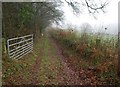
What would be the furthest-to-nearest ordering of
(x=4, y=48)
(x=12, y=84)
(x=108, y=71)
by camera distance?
(x=4, y=48) < (x=108, y=71) < (x=12, y=84)

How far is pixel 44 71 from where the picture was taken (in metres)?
11.0

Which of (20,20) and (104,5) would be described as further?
(20,20)

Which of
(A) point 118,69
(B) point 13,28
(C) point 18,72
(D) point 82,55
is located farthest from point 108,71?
(B) point 13,28

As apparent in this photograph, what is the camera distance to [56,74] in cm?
1045

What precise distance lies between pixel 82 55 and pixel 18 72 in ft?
19.3

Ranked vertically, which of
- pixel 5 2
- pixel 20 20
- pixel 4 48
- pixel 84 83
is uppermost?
pixel 5 2

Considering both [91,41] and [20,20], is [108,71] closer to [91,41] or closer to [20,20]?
[91,41]

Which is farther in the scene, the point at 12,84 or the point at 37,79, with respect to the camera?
the point at 37,79

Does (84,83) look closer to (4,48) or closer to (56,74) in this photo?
(56,74)

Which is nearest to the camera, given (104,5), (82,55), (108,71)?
(108,71)

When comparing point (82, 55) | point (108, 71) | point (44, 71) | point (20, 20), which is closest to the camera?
point (108, 71)

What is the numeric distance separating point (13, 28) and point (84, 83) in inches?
363

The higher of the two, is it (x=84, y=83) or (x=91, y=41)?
(x=91, y=41)

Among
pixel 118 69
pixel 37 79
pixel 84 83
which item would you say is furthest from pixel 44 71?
pixel 118 69
